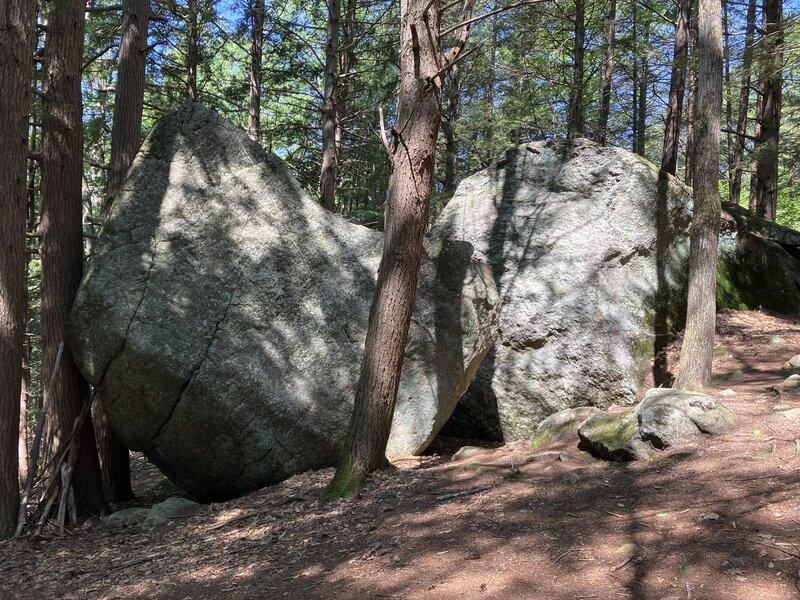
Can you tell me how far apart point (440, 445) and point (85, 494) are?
4.23 meters

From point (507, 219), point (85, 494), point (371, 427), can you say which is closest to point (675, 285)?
point (507, 219)

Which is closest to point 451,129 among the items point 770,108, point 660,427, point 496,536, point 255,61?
point 255,61

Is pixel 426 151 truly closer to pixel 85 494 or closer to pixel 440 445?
pixel 440 445

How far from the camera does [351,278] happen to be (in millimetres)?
7277

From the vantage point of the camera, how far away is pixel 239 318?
675cm

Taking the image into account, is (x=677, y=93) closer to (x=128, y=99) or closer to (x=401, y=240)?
(x=401, y=240)

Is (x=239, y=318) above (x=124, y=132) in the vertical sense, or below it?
below

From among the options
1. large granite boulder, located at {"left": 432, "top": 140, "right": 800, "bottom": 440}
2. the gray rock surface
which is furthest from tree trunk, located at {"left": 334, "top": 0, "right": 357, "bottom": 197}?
the gray rock surface

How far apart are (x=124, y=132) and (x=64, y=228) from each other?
5.43 ft

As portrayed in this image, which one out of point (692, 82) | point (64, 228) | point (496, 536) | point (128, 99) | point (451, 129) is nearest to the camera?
point (496, 536)

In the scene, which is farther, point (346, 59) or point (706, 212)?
point (346, 59)

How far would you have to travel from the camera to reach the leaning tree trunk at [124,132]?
7.79 meters

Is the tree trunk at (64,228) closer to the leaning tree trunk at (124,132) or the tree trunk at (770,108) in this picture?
the leaning tree trunk at (124,132)

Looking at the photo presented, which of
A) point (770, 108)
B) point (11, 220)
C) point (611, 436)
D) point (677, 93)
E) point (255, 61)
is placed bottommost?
point (611, 436)
